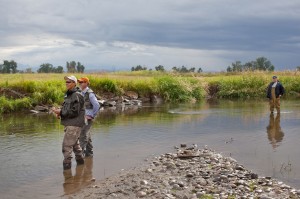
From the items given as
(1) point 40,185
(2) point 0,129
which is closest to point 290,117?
(2) point 0,129

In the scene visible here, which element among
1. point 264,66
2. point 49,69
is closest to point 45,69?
point 49,69

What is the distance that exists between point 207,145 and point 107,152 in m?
3.37

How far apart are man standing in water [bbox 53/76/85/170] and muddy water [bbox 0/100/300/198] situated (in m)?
0.58

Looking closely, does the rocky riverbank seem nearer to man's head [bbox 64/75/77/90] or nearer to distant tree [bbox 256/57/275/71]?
man's head [bbox 64/75/77/90]

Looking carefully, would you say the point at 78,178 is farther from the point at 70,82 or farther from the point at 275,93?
the point at 275,93

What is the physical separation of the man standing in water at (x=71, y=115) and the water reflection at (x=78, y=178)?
1.18 feet

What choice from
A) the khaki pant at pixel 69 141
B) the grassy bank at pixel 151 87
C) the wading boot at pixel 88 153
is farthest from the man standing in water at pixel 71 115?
the grassy bank at pixel 151 87

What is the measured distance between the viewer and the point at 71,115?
10.2m

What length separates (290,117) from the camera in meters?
21.5

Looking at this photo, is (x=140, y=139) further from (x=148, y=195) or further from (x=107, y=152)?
(x=148, y=195)

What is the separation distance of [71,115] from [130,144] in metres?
4.12

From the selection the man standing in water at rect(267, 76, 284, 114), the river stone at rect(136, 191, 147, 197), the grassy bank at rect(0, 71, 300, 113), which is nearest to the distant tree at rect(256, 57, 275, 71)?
the grassy bank at rect(0, 71, 300, 113)

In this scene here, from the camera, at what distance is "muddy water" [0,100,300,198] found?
971cm

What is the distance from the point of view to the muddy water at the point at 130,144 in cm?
971
